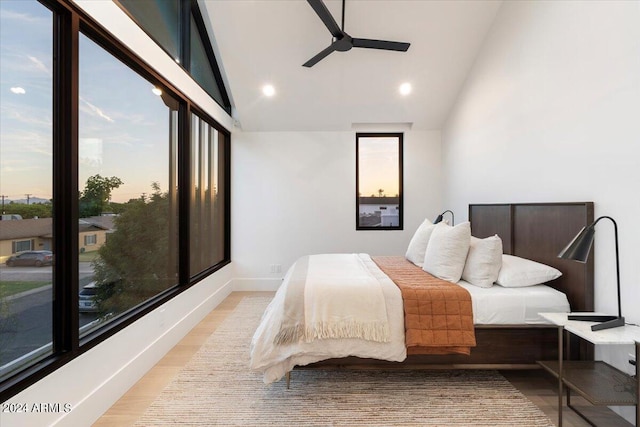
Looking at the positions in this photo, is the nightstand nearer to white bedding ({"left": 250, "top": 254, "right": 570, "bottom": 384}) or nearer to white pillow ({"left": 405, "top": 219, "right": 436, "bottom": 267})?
white bedding ({"left": 250, "top": 254, "right": 570, "bottom": 384})

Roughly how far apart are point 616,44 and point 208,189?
390 centimetres

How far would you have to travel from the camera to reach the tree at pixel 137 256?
2.21 m

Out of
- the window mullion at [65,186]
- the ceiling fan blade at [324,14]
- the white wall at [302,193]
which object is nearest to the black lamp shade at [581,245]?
the ceiling fan blade at [324,14]

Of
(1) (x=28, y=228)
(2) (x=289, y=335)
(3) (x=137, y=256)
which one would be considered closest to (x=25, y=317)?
(1) (x=28, y=228)

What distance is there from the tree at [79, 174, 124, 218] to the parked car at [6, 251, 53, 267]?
342 millimetres

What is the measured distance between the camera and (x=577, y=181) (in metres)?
2.28

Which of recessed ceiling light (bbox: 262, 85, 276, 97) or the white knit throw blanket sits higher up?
recessed ceiling light (bbox: 262, 85, 276, 97)

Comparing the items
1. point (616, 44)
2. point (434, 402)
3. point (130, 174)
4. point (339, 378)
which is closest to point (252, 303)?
point (339, 378)

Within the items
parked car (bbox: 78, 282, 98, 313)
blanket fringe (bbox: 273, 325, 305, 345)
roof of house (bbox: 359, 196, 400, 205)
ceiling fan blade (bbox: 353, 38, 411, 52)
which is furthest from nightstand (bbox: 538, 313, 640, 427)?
roof of house (bbox: 359, 196, 400, 205)

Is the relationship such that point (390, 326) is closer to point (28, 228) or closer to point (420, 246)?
point (420, 246)

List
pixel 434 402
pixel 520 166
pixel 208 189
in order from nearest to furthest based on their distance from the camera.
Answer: pixel 434 402
pixel 520 166
pixel 208 189

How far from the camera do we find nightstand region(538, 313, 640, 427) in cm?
158

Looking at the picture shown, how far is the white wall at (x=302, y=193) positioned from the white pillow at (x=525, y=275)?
8.02ft

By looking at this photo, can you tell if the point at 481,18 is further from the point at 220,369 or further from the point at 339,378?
the point at 220,369
